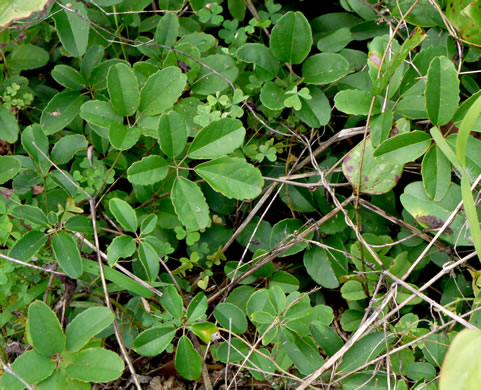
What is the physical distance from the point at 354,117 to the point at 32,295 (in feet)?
4.23

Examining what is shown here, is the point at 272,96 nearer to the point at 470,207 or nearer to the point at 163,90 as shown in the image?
the point at 163,90

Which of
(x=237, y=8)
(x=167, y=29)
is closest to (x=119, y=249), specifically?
(x=167, y=29)

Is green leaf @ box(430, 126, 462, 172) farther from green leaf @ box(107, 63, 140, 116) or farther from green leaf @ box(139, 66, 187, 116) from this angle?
green leaf @ box(107, 63, 140, 116)

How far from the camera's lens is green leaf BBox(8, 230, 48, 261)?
154cm

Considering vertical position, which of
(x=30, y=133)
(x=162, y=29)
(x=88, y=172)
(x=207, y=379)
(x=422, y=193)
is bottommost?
(x=207, y=379)

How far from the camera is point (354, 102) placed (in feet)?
5.34

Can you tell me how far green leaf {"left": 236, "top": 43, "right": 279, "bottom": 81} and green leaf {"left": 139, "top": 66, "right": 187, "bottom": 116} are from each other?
10.1 inches

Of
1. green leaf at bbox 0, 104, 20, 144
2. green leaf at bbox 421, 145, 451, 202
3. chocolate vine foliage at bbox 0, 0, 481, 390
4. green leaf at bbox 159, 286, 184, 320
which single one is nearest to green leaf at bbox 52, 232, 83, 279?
chocolate vine foliage at bbox 0, 0, 481, 390

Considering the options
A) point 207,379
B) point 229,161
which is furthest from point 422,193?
point 207,379

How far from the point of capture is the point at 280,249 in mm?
1707

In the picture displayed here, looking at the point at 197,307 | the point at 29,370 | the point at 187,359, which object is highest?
the point at 29,370

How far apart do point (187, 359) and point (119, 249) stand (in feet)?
1.26

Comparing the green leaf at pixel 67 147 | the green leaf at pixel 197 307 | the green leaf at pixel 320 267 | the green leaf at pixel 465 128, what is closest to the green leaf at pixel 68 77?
the green leaf at pixel 67 147

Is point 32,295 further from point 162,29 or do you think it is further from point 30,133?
point 162,29
